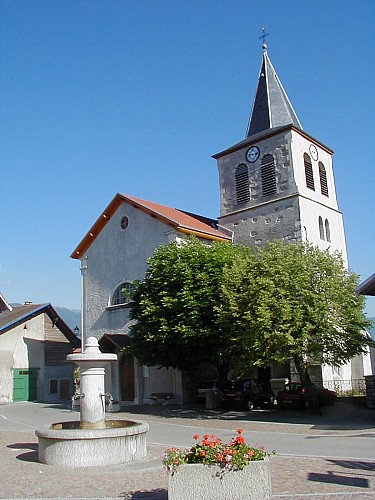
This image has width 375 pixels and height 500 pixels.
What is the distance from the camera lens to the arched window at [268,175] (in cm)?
3222

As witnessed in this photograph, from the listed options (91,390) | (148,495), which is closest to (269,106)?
(91,390)

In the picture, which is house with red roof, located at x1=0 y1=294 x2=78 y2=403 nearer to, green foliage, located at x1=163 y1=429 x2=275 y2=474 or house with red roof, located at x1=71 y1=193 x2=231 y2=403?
house with red roof, located at x1=71 y1=193 x2=231 y2=403

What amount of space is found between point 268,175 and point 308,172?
2.50 metres

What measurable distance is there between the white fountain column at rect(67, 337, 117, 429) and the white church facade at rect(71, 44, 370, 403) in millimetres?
15807

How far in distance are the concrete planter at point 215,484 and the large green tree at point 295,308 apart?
1194 cm

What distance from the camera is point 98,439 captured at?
10484mm

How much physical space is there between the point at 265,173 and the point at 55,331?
18511 millimetres

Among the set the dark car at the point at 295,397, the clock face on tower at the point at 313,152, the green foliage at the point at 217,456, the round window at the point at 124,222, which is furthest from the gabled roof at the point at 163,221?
the green foliage at the point at 217,456

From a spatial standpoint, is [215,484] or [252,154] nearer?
[215,484]

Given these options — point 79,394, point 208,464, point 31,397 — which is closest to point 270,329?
point 79,394

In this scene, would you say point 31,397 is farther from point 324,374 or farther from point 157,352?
point 324,374

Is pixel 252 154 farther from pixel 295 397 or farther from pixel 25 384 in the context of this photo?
pixel 25 384

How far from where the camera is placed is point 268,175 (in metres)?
32.5

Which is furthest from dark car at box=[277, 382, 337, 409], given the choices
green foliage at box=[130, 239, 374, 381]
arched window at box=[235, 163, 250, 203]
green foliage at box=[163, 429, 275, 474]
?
green foliage at box=[163, 429, 275, 474]
